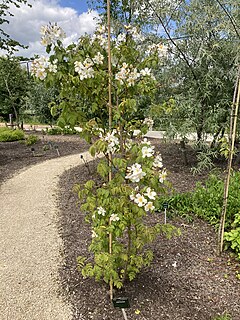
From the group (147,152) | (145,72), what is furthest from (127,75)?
(147,152)

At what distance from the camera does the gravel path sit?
1859 millimetres

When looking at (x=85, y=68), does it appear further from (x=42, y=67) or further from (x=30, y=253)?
(x=30, y=253)

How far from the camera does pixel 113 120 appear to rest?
5.61 ft

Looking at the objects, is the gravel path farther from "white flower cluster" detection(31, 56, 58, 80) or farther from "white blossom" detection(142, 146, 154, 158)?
"white flower cluster" detection(31, 56, 58, 80)

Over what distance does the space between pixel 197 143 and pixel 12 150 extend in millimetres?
4888

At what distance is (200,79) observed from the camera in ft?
14.1

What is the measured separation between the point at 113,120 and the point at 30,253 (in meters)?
1.54

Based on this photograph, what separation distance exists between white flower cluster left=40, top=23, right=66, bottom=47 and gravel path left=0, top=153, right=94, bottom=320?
5.25ft

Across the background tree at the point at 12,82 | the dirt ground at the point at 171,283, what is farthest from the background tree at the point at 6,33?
the dirt ground at the point at 171,283

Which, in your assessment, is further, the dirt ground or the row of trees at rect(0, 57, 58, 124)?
the row of trees at rect(0, 57, 58, 124)

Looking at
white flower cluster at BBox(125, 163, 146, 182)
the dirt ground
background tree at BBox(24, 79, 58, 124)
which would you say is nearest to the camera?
white flower cluster at BBox(125, 163, 146, 182)

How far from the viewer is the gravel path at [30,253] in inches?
73.2

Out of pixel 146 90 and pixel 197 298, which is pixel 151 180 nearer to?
pixel 146 90

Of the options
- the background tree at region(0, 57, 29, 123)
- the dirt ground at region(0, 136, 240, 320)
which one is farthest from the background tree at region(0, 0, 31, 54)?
the dirt ground at region(0, 136, 240, 320)
